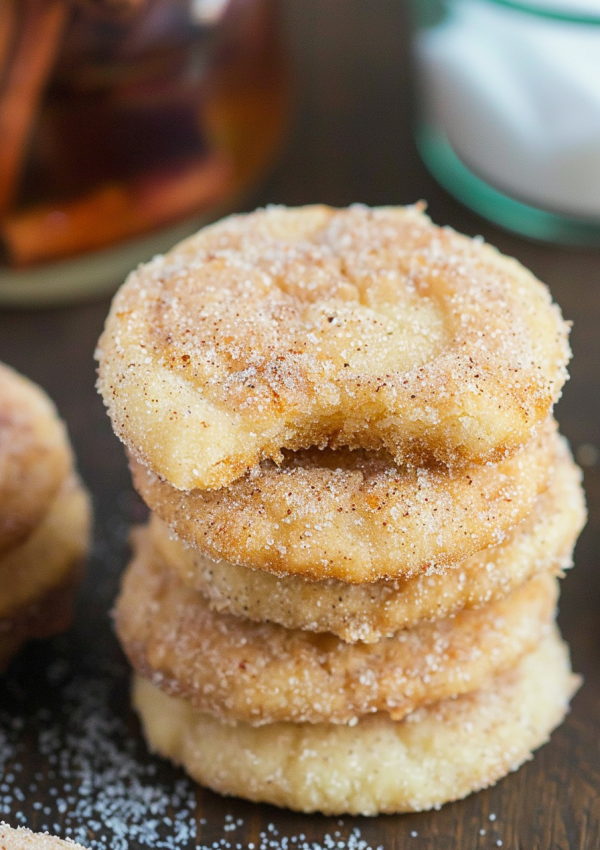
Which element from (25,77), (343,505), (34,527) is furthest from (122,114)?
(343,505)

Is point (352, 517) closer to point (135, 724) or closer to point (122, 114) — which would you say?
point (135, 724)

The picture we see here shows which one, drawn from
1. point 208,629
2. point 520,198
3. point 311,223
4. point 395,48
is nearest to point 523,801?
point 208,629

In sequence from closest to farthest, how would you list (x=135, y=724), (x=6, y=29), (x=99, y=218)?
1. (x=135, y=724)
2. (x=6, y=29)
3. (x=99, y=218)

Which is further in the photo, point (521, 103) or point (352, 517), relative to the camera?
point (521, 103)

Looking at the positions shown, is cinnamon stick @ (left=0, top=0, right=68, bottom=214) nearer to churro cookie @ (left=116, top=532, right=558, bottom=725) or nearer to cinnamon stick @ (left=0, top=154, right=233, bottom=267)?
cinnamon stick @ (left=0, top=154, right=233, bottom=267)

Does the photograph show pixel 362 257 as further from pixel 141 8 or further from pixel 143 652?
pixel 141 8

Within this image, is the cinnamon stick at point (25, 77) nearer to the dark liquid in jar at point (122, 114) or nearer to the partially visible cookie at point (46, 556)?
the dark liquid in jar at point (122, 114)
